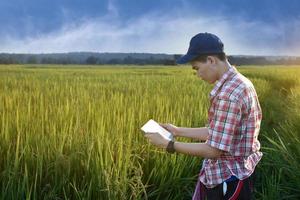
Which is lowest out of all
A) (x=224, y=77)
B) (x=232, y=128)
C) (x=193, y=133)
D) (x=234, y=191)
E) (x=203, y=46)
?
(x=234, y=191)

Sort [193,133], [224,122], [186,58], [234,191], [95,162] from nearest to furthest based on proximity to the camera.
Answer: [224,122]
[186,58]
[234,191]
[193,133]
[95,162]

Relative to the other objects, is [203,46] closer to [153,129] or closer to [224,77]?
[224,77]

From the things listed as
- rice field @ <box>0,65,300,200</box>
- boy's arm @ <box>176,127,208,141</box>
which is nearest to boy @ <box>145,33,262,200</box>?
boy's arm @ <box>176,127,208,141</box>

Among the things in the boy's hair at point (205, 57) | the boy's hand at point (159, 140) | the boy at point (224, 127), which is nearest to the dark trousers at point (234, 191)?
the boy at point (224, 127)

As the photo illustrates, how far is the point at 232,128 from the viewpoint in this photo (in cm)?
200

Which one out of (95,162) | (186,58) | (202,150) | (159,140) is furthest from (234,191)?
(95,162)

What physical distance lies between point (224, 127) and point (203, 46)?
366 millimetres

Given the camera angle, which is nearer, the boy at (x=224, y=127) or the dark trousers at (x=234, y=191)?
the boy at (x=224, y=127)

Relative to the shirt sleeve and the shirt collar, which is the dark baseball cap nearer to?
the shirt collar

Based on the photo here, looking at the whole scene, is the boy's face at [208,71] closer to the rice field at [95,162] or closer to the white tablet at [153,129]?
the white tablet at [153,129]

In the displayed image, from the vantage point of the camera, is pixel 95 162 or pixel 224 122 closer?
pixel 224 122

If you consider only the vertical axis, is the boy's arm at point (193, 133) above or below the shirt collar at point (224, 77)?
below

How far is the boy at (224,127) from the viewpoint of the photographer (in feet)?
6.59

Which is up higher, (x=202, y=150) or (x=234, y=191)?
(x=202, y=150)
